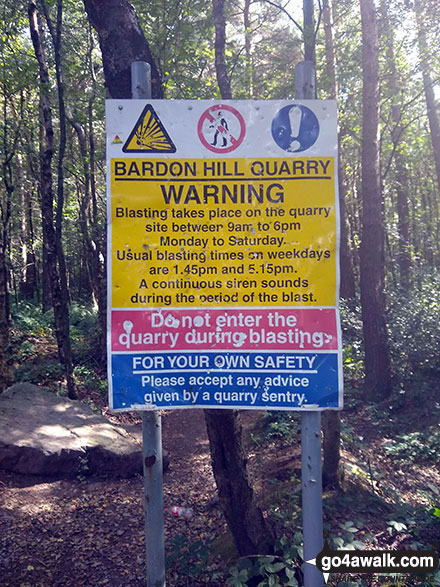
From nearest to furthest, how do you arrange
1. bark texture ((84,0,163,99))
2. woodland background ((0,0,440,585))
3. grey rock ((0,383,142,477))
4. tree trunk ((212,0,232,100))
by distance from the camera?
1. bark texture ((84,0,163,99))
2. woodland background ((0,0,440,585))
3. grey rock ((0,383,142,477))
4. tree trunk ((212,0,232,100))

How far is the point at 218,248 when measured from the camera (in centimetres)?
239

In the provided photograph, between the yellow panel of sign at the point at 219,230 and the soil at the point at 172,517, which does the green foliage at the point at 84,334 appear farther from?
the yellow panel of sign at the point at 219,230

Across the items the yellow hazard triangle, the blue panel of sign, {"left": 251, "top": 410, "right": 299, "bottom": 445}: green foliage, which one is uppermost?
the yellow hazard triangle

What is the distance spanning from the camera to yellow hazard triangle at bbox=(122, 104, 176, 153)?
7.86ft

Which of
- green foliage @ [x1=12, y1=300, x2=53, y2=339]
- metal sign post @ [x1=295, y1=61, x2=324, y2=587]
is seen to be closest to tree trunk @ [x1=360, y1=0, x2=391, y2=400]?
metal sign post @ [x1=295, y1=61, x2=324, y2=587]

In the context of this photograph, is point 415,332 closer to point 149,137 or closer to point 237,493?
point 237,493

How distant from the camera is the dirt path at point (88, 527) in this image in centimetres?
394

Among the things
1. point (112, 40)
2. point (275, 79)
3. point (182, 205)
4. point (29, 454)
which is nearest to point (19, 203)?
point (275, 79)

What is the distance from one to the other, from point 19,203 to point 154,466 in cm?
1822

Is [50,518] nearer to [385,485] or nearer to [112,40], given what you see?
[385,485]

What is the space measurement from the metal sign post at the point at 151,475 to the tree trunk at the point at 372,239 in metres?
7.54

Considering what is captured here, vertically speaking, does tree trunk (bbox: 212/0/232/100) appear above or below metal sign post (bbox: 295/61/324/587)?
above

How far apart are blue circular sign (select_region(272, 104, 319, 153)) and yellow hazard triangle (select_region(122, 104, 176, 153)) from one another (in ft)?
1.82

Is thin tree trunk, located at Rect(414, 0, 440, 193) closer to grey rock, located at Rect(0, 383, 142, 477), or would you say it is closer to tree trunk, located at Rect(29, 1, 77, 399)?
tree trunk, located at Rect(29, 1, 77, 399)
